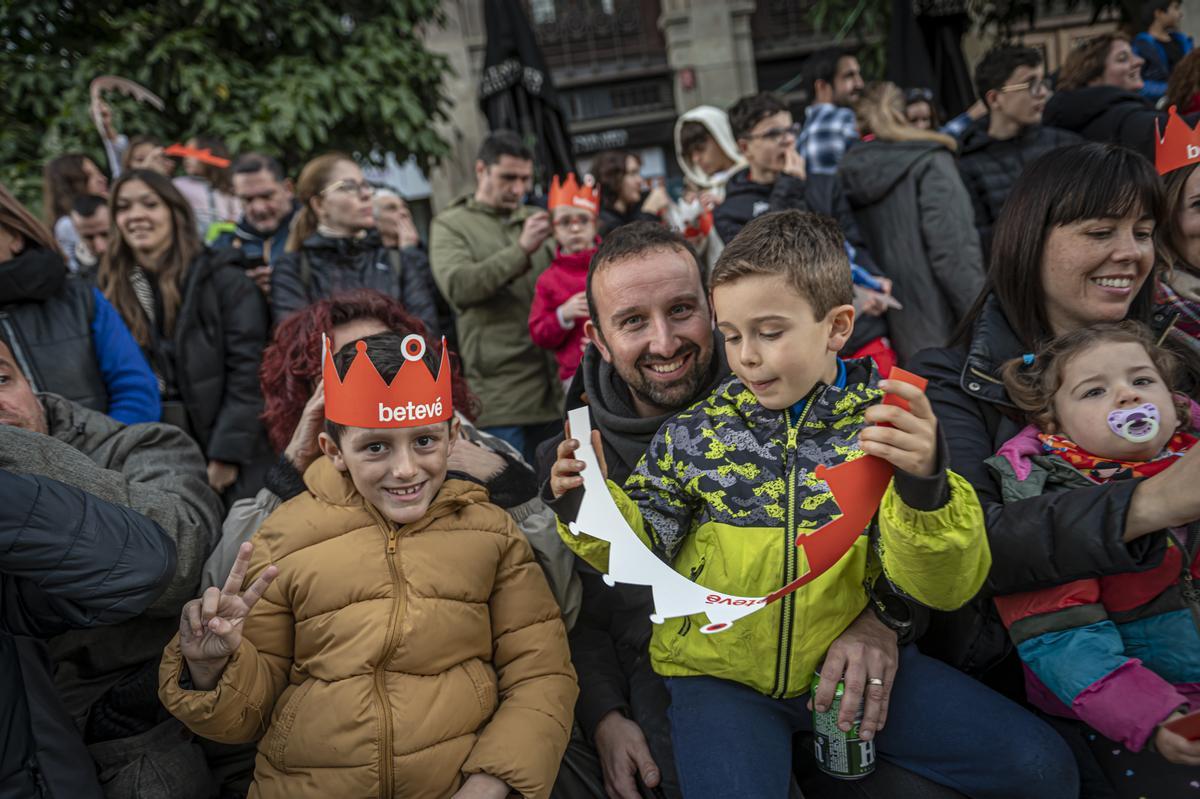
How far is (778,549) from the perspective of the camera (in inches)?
72.0

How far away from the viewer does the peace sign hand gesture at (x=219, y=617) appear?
5.78 ft

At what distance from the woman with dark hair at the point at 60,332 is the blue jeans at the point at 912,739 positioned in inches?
85.8

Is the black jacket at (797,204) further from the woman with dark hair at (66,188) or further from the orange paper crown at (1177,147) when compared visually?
the woman with dark hair at (66,188)

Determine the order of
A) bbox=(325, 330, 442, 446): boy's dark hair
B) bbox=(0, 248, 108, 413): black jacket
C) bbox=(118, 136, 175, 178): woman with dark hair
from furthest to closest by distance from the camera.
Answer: bbox=(118, 136, 175, 178): woman with dark hair
bbox=(0, 248, 108, 413): black jacket
bbox=(325, 330, 442, 446): boy's dark hair

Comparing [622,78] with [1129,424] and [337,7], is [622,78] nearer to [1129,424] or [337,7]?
[337,7]

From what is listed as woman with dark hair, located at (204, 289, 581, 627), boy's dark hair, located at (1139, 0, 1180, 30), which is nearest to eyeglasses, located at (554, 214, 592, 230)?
woman with dark hair, located at (204, 289, 581, 627)

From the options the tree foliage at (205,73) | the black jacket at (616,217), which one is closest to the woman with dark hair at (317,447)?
the black jacket at (616,217)

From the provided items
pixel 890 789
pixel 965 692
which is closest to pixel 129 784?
pixel 890 789

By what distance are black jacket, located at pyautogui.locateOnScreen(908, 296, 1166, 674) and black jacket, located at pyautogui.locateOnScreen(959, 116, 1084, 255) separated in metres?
2.18

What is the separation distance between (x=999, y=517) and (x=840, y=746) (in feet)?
1.94

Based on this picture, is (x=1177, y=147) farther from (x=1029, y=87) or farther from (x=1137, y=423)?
(x=1029, y=87)

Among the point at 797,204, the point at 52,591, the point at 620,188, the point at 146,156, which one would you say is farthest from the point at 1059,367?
the point at 146,156

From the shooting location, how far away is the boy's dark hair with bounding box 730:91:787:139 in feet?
12.9

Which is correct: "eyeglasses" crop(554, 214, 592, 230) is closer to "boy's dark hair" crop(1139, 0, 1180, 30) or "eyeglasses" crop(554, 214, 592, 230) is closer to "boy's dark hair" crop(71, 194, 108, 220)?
"boy's dark hair" crop(71, 194, 108, 220)
